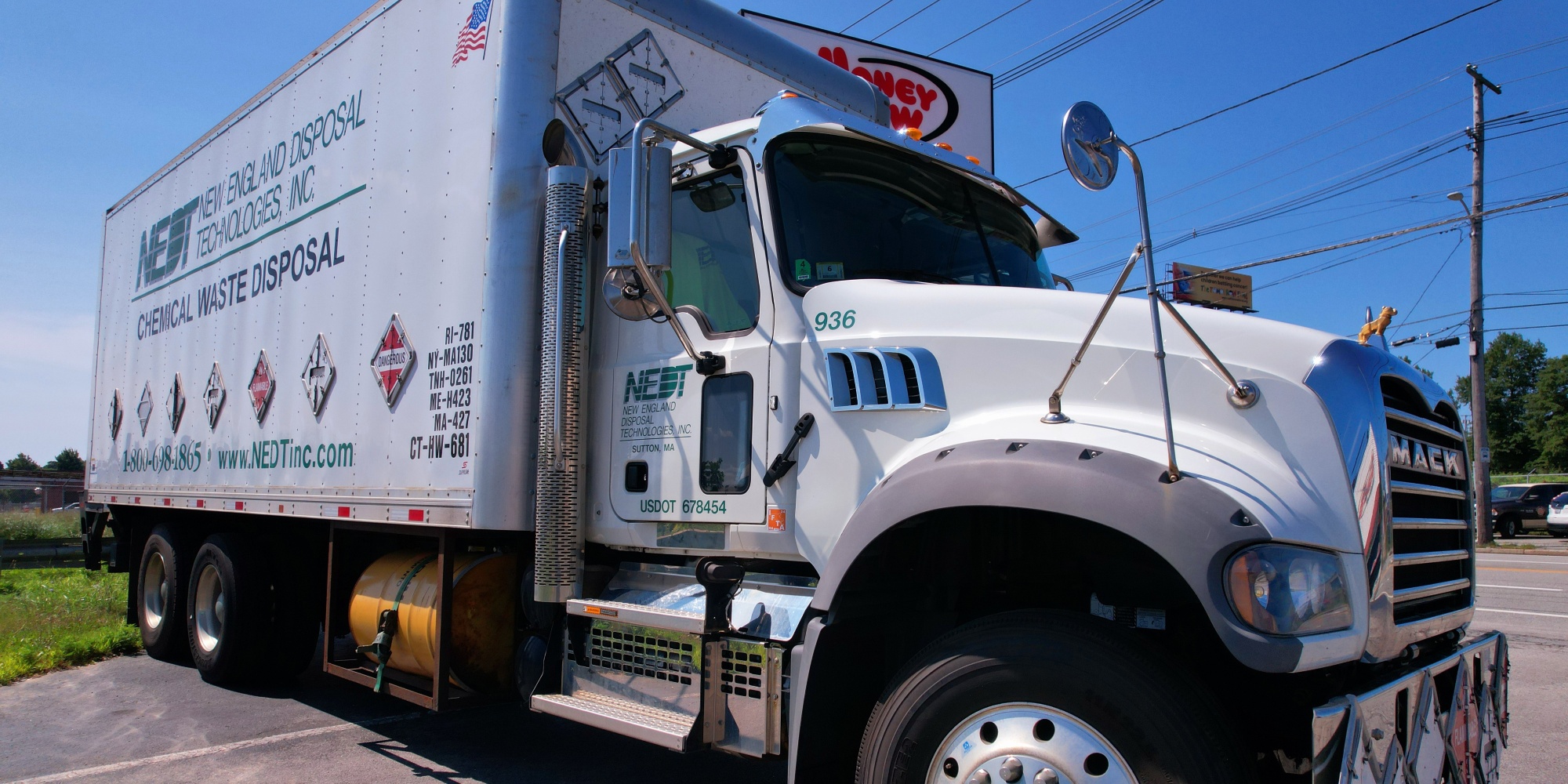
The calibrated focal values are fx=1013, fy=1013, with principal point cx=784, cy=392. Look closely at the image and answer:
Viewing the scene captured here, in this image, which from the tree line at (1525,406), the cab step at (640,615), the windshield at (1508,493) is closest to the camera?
the cab step at (640,615)

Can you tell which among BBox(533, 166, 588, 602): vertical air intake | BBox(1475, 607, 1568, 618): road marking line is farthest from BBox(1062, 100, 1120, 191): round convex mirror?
BBox(1475, 607, 1568, 618): road marking line

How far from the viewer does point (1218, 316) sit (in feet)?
10.4

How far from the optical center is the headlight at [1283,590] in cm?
254

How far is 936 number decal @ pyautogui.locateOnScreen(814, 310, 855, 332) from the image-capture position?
372 centimetres

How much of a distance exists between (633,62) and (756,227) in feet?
5.17

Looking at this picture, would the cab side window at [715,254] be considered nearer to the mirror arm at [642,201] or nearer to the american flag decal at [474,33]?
the mirror arm at [642,201]

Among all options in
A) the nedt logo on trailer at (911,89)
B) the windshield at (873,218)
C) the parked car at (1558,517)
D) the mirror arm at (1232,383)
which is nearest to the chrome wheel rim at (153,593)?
the windshield at (873,218)

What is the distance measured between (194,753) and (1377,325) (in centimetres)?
604

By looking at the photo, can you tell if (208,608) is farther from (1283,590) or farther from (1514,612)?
(1514,612)

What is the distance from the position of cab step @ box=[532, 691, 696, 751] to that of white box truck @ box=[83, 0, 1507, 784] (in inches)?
0.9

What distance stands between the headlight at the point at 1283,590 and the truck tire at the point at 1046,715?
0.28m

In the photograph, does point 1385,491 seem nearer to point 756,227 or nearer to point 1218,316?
point 1218,316

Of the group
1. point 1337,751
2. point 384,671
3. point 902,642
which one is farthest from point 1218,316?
point 384,671

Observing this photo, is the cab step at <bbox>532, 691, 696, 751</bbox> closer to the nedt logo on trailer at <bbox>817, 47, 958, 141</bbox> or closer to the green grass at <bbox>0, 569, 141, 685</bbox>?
the green grass at <bbox>0, 569, 141, 685</bbox>
